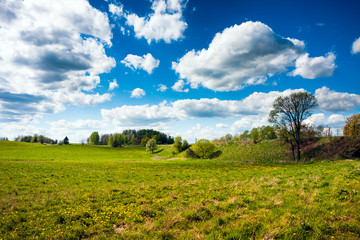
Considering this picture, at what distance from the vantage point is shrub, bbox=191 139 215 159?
58469mm

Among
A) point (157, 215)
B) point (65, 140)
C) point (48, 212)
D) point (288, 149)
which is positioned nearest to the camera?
point (157, 215)

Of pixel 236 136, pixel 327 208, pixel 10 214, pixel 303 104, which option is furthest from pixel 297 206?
pixel 236 136

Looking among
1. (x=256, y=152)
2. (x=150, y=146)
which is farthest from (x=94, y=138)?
(x=256, y=152)

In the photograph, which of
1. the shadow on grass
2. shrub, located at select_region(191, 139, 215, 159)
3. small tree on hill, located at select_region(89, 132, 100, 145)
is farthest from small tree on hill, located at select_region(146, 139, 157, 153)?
small tree on hill, located at select_region(89, 132, 100, 145)

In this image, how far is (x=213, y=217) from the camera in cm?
765

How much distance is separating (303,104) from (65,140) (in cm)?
16969

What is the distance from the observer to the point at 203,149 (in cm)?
5903

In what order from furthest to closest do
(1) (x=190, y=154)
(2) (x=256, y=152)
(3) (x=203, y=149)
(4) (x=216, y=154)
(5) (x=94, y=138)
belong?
(5) (x=94, y=138) < (1) (x=190, y=154) < (3) (x=203, y=149) < (4) (x=216, y=154) < (2) (x=256, y=152)

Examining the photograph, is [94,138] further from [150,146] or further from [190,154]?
[190,154]

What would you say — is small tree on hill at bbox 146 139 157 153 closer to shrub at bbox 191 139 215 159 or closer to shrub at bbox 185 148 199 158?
shrub at bbox 185 148 199 158

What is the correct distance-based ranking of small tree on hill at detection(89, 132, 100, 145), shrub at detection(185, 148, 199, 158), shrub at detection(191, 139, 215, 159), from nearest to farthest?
shrub at detection(191, 139, 215, 159) → shrub at detection(185, 148, 199, 158) → small tree on hill at detection(89, 132, 100, 145)

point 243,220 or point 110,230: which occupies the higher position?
point 243,220

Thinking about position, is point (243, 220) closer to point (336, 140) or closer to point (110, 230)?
point (110, 230)

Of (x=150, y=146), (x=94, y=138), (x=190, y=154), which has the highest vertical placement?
(x=94, y=138)
